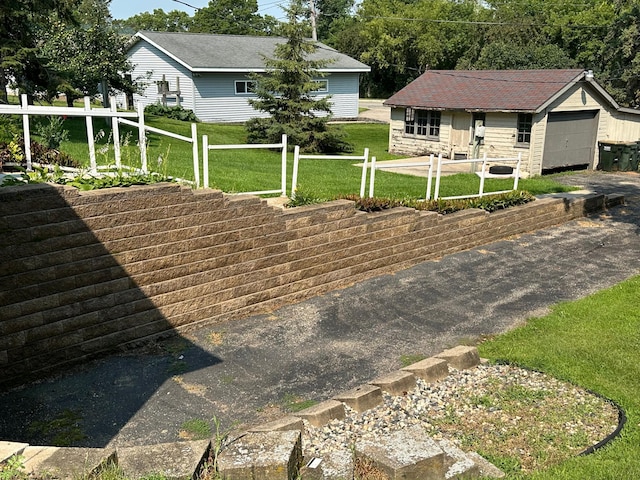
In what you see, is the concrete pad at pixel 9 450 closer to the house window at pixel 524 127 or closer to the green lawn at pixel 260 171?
the green lawn at pixel 260 171

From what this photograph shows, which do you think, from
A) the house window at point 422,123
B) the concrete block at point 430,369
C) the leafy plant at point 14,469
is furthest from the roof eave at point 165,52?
the leafy plant at point 14,469

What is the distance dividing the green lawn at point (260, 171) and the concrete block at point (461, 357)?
4310 mm

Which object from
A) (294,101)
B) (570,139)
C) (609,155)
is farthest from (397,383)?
(609,155)

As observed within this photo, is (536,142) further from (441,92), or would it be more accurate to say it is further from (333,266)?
(333,266)

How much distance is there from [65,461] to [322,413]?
251 centimetres

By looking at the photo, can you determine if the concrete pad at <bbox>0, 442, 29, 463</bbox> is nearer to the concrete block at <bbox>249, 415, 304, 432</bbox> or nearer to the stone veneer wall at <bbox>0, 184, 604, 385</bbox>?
the concrete block at <bbox>249, 415, 304, 432</bbox>

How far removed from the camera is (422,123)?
26.7 meters

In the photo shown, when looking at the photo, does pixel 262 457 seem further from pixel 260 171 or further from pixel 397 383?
pixel 260 171

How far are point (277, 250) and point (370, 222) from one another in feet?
7.06

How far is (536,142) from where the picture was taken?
74.3 ft

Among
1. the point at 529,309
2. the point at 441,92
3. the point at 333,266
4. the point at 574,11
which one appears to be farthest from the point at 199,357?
the point at 574,11

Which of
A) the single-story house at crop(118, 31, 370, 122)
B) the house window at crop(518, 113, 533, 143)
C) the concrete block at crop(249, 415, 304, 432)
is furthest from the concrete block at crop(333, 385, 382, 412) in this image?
the single-story house at crop(118, 31, 370, 122)

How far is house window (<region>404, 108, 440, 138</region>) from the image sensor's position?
2619 centimetres

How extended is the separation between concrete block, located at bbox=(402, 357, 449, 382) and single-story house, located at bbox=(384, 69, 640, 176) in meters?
16.8
